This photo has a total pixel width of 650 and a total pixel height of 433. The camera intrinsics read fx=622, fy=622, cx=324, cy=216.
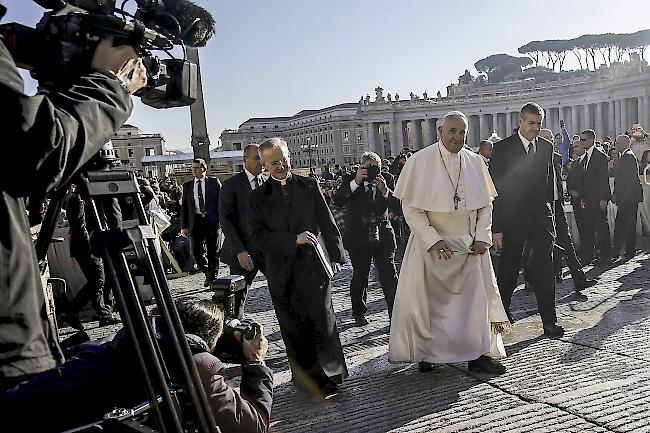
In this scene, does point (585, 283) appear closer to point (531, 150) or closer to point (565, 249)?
point (565, 249)

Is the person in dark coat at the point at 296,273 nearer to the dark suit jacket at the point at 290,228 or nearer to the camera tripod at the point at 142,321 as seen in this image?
the dark suit jacket at the point at 290,228

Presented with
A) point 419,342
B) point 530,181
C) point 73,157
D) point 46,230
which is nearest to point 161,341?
point 46,230

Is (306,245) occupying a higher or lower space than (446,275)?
higher

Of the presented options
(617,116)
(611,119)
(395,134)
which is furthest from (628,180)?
(395,134)

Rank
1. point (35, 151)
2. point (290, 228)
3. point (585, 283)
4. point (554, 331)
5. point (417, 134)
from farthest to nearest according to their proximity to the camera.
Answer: point (417, 134) < point (585, 283) < point (554, 331) < point (290, 228) < point (35, 151)

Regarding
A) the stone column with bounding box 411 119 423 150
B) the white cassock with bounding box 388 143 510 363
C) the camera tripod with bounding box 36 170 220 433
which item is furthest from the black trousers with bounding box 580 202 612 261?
the stone column with bounding box 411 119 423 150

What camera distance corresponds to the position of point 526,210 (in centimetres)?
655

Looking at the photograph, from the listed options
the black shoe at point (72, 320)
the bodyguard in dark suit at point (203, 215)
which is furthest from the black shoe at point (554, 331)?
the bodyguard in dark suit at point (203, 215)

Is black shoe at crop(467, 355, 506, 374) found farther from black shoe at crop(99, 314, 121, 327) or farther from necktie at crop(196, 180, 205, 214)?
necktie at crop(196, 180, 205, 214)

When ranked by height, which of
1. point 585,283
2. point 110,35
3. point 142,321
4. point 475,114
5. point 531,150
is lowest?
point 585,283

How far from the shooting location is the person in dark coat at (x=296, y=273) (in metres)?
5.14

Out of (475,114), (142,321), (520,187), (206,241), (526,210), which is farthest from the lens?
(475,114)

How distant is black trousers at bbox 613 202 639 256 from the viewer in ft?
35.7

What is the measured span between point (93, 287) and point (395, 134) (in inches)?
3529
